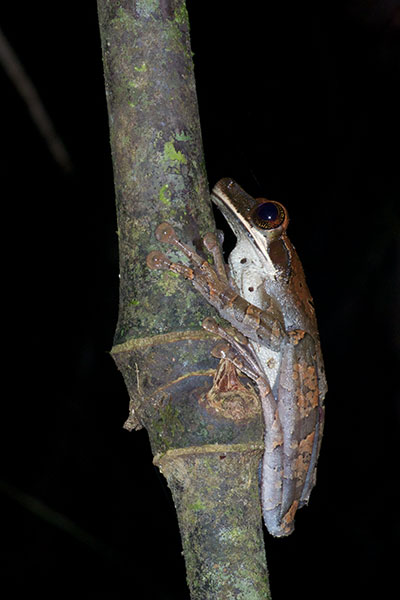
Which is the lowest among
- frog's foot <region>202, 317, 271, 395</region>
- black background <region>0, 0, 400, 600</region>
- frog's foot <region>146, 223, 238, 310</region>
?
black background <region>0, 0, 400, 600</region>

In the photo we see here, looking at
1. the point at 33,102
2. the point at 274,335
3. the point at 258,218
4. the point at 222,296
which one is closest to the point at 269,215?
the point at 258,218

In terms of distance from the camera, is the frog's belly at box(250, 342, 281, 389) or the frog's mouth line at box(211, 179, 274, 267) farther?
the frog's mouth line at box(211, 179, 274, 267)

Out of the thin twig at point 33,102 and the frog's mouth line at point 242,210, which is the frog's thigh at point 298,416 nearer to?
the frog's mouth line at point 242,210

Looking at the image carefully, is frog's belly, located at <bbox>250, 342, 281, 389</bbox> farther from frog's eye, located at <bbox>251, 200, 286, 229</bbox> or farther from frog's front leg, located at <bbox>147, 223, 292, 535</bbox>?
frog's eye, located at <bbox>251, 200, 286, 229</bbox>

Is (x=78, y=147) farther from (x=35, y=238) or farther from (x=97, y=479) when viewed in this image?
(x=97, y=479)

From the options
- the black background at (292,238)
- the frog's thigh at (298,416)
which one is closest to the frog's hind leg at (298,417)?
the frog's thigh at (298,416)

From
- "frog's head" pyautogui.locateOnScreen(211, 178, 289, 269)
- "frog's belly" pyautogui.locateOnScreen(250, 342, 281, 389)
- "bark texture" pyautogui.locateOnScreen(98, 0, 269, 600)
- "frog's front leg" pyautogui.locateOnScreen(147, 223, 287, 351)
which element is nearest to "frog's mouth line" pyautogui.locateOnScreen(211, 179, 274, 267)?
"frog's head" pyautogui.locateOnScreen(211, 178, 289, 269)
